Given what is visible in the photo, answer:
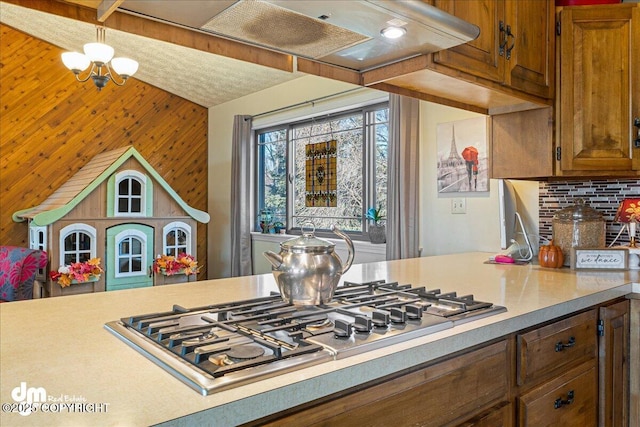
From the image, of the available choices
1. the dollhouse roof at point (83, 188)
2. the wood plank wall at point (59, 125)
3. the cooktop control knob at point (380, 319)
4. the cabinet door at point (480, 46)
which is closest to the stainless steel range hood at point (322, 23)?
the cabinet door at point (480, 46)

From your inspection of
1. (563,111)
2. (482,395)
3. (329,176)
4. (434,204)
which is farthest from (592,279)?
(329,176)

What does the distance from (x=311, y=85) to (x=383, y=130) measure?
0.96 metres

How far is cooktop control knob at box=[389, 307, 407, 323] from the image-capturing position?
1073mm

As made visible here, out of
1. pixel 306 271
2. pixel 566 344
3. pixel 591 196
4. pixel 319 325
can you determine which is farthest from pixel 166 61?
pixel 566 344

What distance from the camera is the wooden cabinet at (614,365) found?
1594 mm

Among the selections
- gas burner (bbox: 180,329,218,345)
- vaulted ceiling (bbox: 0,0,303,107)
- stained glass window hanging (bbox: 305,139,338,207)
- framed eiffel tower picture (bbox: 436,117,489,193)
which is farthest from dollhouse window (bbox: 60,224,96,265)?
gas burner (bbox: 180,329,218,345)

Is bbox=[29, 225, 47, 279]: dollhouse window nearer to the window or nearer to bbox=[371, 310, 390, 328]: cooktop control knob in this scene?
the window

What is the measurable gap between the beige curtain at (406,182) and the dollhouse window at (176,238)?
7.80 feet

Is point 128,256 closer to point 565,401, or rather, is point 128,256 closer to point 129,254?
point 129,254

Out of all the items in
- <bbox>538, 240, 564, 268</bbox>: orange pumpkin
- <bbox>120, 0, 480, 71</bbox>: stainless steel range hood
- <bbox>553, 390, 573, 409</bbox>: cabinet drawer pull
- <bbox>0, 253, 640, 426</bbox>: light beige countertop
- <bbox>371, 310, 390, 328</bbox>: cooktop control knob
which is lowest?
<bbox>553, 390, 573, 409</bbox>: cabinet drawer pull

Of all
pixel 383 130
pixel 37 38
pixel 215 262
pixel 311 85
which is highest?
pixel 37 38

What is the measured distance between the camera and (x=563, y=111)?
2.06 metres

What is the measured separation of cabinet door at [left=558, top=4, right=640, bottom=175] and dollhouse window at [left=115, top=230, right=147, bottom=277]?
11.9ft

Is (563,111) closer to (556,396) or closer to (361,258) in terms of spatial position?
(556,396)
